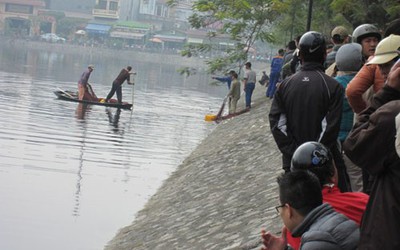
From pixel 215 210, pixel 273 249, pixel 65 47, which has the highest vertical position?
pixel 273 249

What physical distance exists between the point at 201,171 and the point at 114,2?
432 feet

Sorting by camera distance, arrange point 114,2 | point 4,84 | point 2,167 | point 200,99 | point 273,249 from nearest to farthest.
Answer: point 273,249
point 2,167
point 4,84
point 200,99
point 114,2

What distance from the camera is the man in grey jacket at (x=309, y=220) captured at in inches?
198

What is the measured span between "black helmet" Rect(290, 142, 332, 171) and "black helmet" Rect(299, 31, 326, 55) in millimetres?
1717

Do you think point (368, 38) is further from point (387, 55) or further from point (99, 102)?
point (99, 102)

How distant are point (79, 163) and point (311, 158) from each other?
49.1 ft

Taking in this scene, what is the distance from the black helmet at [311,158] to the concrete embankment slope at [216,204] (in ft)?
11.9

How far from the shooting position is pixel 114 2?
147250mm

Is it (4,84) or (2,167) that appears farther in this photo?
(4,84)

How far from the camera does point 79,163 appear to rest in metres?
20.4

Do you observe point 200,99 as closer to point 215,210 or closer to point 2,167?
point 2,167

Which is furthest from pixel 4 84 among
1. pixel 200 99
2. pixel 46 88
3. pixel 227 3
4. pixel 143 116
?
pixel 227 3

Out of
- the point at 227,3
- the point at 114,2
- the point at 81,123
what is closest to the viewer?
the point at 81,123

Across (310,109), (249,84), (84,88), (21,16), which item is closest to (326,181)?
(310,109)
